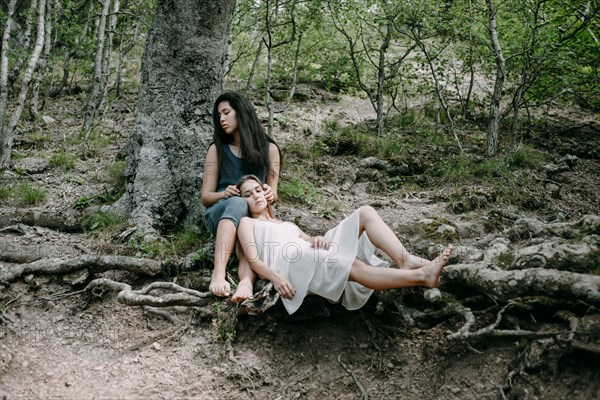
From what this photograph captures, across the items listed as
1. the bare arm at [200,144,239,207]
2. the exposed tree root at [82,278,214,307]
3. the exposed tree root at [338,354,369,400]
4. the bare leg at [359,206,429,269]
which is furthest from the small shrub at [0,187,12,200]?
the exposed tree root at [338,354,369,400]

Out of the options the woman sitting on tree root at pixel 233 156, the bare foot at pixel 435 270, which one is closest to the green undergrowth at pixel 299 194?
the woman sitting on tree root at pixel 233 156

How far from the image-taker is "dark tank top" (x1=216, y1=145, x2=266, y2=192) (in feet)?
16.0

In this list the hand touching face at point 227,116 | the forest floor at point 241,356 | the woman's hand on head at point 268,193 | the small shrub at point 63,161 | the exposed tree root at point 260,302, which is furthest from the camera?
the small shrub at point 63,161

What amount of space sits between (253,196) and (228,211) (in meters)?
0.34

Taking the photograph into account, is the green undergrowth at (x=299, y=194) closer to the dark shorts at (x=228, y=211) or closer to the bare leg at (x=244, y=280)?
the dark shorts at (x=228, y=211)

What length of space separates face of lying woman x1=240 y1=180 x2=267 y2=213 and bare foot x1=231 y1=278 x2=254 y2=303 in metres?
0.79

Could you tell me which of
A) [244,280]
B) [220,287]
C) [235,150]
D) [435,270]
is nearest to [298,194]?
[235,150]

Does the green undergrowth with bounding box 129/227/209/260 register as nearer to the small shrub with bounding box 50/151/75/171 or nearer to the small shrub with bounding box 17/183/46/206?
the small shrub with bounding box 17/183/46/206

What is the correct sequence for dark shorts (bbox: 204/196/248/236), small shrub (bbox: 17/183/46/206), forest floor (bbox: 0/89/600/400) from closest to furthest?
forest floor (bbox: 0/89/600/400), dark shorts (bbox: 204/196/248/236), small shrub (bbox: 17/183/46/206)

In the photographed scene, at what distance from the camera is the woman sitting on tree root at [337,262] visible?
360 cm

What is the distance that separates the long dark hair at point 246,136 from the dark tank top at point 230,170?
31 millimetres

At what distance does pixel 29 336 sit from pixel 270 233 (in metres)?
2.18

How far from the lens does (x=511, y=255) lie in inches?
154

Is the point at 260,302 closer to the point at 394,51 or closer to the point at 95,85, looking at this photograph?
the point at 95,85
